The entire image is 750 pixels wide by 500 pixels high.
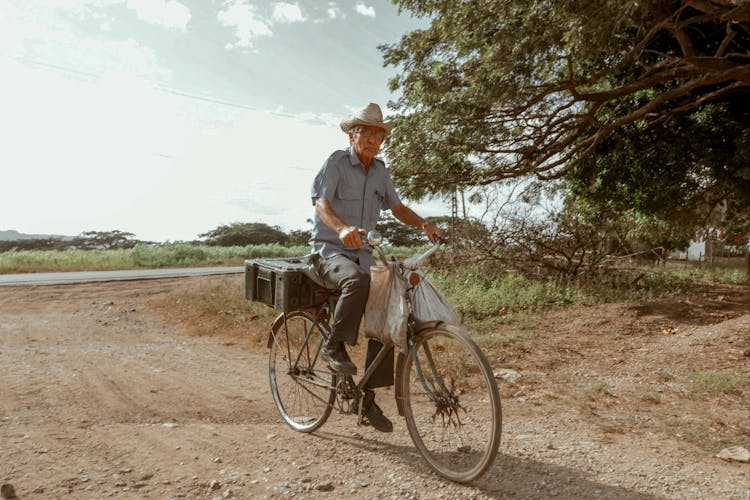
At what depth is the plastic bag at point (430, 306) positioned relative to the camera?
3.30 m

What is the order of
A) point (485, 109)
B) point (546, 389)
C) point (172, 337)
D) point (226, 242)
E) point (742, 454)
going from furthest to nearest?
A: point (226, 242) → point (172, 337) → point (485, 109) → point (546, 389) → point (742, 454)

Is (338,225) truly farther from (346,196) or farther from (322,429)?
(322,429)

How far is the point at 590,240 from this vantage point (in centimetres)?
1248

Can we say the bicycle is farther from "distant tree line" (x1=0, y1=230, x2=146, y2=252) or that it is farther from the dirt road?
"distant tree line" (x1=0, y1=230, x2=146, y2=252)

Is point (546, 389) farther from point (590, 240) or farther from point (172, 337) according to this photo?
point (590, 240)

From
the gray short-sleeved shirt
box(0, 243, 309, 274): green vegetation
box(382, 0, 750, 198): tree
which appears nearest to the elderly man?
the gray short-sleeved shirt

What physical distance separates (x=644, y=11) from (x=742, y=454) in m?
4.48

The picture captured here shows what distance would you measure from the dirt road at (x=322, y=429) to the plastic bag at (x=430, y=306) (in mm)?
993

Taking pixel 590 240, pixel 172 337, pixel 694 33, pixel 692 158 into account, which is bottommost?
pixel 172 337

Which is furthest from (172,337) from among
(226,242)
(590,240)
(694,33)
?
(226,242)

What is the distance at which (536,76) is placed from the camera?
808 cm

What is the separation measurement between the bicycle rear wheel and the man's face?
130 cm

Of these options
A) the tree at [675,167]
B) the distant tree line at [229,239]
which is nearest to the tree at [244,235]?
the distant tree line at [229,239]

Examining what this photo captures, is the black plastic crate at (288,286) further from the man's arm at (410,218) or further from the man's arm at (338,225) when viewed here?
the man's arm at (410,218)
